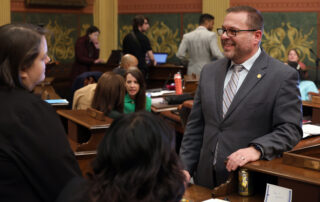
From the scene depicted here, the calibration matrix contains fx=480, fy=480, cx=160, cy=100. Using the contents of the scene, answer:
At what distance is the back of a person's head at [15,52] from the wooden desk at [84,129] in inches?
79.4

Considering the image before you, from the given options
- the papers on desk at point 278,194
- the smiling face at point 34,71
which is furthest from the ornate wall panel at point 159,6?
the smiling face at point 34,71

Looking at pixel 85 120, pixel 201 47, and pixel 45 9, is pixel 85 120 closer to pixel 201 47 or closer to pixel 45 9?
pixel 201 47

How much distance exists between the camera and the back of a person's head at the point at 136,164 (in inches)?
47.9

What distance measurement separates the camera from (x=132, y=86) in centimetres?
482

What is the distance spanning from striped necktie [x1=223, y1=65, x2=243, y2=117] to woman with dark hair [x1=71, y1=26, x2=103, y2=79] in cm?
625

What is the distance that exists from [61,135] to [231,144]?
112cm

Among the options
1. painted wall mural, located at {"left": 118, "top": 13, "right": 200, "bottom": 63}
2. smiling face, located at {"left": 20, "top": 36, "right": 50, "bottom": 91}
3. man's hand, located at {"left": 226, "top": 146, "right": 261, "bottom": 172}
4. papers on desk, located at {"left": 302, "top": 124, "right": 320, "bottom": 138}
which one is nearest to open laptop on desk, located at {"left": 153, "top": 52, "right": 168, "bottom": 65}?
painted wall mural, located at {"left": 118, "top": 13, "right": 200, "bottom": 63}

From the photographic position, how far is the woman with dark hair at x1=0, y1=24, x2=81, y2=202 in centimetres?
162

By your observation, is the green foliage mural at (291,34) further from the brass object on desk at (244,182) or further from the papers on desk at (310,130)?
the brass object on desk at (244,182)

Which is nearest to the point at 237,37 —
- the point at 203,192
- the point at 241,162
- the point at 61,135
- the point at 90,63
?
the point at 241,162

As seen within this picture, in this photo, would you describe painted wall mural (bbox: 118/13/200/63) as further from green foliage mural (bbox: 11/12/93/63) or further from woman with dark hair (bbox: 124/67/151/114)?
woman with dark hair (bbox: 124/67/151/114)

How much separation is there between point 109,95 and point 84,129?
37 cm

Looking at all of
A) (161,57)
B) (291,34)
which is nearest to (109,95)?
(161,57)

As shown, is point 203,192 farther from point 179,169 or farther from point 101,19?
point 101,19
